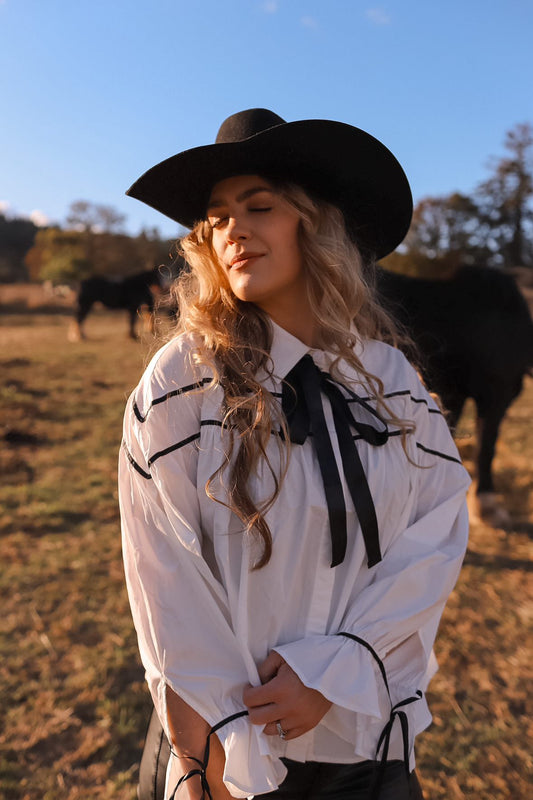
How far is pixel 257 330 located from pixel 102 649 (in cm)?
219

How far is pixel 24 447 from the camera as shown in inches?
233

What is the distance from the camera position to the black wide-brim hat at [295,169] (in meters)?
1.28

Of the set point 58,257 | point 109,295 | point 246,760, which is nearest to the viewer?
point 246,760

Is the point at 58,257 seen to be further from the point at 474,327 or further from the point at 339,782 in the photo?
the point at 339,782

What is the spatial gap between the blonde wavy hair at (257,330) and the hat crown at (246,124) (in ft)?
0.45

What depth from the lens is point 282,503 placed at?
1.22 meters

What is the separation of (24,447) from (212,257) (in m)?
5.16

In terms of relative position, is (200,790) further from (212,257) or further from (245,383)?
(212,257)

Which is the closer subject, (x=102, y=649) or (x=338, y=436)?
(x=338, y=436)

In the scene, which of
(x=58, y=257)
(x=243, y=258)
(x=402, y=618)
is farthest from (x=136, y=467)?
(x=58, y=257)

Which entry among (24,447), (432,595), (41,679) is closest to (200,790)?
(432,595)

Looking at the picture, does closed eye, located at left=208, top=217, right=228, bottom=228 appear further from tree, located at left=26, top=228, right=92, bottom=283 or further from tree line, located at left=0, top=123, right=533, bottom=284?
tree, located at left=26, top=228, right=92, bottom=283

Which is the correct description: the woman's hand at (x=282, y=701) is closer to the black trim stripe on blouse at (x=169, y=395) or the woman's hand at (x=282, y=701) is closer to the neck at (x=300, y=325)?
the black trim stripe on blouse at (x=169, y=395)

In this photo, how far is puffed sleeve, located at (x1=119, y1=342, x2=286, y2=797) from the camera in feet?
3.68
